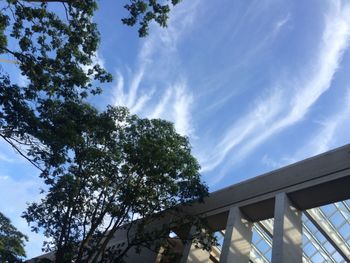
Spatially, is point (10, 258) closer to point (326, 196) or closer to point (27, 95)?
point (27, 95)

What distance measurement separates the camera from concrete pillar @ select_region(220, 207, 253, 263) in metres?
15.3

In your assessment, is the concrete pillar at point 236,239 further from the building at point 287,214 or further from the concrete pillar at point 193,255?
the concrete pillar at point 193,255

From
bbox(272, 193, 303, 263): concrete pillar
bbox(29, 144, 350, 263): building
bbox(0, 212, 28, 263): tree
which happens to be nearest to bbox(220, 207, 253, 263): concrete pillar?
bbox(29, 144, 350, 263): building

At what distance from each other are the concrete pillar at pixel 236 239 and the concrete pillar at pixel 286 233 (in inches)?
84.3

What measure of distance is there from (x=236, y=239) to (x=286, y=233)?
8.53 feet

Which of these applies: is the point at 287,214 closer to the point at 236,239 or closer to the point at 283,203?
the point at 283,203

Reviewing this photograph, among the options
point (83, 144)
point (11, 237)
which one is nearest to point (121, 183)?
point (83, 144)

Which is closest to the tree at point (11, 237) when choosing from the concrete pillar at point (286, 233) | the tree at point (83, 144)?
the tree at point (83, 144)

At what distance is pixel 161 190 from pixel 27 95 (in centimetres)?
659

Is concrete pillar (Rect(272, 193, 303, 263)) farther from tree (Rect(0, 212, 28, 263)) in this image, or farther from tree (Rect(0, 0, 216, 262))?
tree (Rect(0, 212, 28, 263))

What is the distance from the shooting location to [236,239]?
52.1 ft

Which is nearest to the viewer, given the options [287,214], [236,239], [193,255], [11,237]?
[287,214]

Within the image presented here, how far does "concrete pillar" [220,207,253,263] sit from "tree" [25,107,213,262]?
6.25 feet

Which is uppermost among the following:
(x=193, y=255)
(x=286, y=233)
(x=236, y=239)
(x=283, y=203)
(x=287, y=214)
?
(x=283, y=203)
